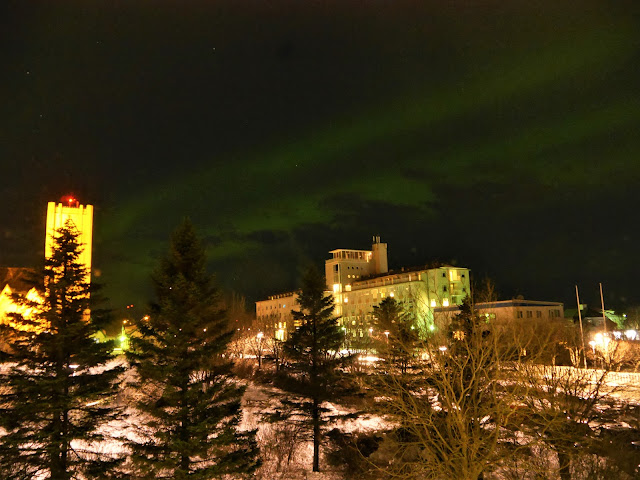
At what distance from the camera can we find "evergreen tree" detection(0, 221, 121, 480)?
1802 centimetres

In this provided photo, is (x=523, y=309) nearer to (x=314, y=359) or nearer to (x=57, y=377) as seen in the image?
(x=314, y=359)

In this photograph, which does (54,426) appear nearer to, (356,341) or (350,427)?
(350,427)

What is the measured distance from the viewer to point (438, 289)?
8931 centimetres

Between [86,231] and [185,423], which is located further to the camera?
[86,231]

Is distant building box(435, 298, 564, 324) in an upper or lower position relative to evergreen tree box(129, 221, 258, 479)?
upper

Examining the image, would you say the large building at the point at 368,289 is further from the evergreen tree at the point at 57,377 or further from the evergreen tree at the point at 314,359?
the evergreen tree at the point at 57,377

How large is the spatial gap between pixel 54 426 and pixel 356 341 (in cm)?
5186

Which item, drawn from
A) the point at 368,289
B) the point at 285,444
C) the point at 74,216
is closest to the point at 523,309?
the point at 368,289

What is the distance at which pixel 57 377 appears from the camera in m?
18.8

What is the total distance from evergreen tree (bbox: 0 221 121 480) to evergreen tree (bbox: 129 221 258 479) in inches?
68.8

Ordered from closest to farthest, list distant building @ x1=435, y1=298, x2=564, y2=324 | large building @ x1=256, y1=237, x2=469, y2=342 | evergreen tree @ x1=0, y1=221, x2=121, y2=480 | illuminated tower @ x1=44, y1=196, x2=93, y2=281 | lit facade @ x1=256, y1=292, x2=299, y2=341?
evergreen tree @ x1=0, y1=221, x2=121, y2=480, distant building @ x1=435, y1=298, x2=564, y2=324, illuminated tower @ x1=44, y1=196, x2=93, y2=281, large building @ x1=256, y1=237, x2=469, y2=342, lit facade @ x1=256, y1=292, x2=299, y2=341

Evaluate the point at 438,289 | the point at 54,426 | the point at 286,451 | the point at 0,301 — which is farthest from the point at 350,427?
the point at 438,289

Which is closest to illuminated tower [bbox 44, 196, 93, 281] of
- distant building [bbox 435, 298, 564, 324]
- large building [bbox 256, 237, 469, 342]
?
large building [bbox 256, 237, 469, 342]

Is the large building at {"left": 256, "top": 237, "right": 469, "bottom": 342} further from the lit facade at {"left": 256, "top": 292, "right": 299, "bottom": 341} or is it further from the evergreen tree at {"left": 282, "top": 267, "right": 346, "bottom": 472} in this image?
the evergreen tree at {"left": 282, "top": 267, "right": 346, "bottom": 472}
